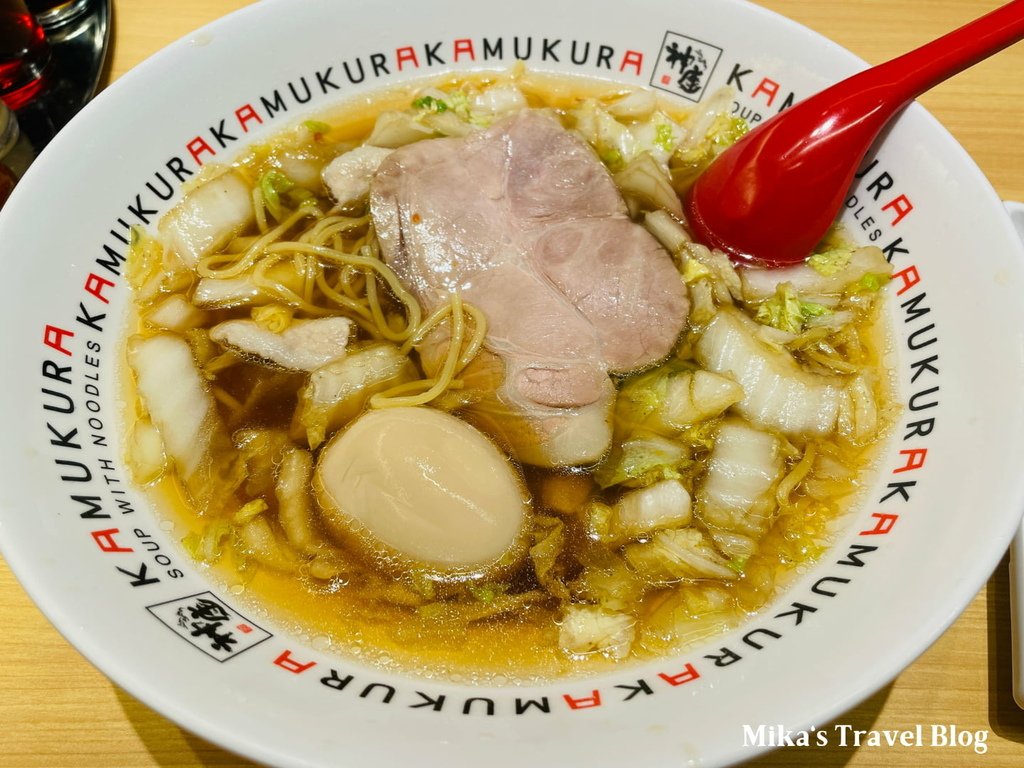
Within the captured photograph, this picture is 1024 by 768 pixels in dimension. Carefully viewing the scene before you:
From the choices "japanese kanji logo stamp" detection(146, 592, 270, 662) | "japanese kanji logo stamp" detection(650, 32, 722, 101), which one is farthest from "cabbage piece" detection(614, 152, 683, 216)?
"japanese kanji logo stamp" detection(146, 592, 270, 662)

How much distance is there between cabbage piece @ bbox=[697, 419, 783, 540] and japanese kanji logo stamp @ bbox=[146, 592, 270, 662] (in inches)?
43.4

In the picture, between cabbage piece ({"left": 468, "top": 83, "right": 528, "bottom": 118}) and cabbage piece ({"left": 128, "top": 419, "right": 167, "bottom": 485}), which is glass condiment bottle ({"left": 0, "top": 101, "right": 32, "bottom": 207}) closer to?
cabbage piece ({"left": 128, "top": 419, "right": 167, "bottom": 485})

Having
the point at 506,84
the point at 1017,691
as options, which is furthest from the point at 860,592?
the point at 506,84

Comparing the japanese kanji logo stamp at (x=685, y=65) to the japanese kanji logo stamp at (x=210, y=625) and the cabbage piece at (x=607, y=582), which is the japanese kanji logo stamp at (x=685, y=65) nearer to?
the cabbage piece at (x=607, y=582)

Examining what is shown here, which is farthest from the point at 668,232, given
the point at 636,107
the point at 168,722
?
the point at 168,722

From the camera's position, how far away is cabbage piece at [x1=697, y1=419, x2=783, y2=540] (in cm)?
171

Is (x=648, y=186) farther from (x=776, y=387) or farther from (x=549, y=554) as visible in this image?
(x=549, y=554)

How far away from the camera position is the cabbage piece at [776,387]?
1798mm

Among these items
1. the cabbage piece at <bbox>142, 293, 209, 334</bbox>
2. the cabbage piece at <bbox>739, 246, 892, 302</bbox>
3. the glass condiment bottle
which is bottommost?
the cabbage piece at <bbox>739, 246, 892, 302</bbox>

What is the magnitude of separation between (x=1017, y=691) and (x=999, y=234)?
107 centimetres

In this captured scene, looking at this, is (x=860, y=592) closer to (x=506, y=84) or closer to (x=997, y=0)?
(x=506, y=84)

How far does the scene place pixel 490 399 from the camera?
6.03 ft

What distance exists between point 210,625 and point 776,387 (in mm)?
1481

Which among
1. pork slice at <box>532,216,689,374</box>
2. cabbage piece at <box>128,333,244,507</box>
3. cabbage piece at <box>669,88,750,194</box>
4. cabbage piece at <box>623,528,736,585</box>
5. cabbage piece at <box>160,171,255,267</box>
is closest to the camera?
cabbage piece at <box>623,528,736,585</box>
